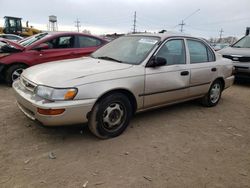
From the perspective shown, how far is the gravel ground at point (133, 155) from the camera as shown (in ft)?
8.91

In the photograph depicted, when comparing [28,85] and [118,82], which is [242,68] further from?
[28,85]

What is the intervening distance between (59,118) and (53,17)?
39.1m

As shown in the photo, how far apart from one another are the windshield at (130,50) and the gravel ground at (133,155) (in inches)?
44.8

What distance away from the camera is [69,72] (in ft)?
11.4

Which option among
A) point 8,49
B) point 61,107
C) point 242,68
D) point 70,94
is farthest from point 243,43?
point 61,107

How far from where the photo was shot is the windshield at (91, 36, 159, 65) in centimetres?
405

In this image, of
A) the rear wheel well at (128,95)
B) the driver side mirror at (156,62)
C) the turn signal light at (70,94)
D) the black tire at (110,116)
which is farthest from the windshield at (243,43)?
the turn signal light at (70,94)

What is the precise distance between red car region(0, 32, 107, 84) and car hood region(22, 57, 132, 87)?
106 inches

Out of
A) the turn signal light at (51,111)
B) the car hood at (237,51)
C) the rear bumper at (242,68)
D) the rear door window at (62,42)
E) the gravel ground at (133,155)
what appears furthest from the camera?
the car hood at (237,51)

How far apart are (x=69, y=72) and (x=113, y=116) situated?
89 cm

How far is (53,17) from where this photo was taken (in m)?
38.7

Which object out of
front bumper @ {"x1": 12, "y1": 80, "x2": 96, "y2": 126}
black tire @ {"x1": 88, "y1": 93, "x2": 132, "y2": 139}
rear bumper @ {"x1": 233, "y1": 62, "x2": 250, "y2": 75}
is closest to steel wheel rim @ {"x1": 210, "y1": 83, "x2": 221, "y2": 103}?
black tire @ {"x1": 88, "y1": 93, "x2": 132, "y2": 139}

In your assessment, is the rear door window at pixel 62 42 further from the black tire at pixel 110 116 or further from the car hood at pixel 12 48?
the black tire at pixel 110 116

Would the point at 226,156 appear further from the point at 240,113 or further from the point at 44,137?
the point at 44,137
